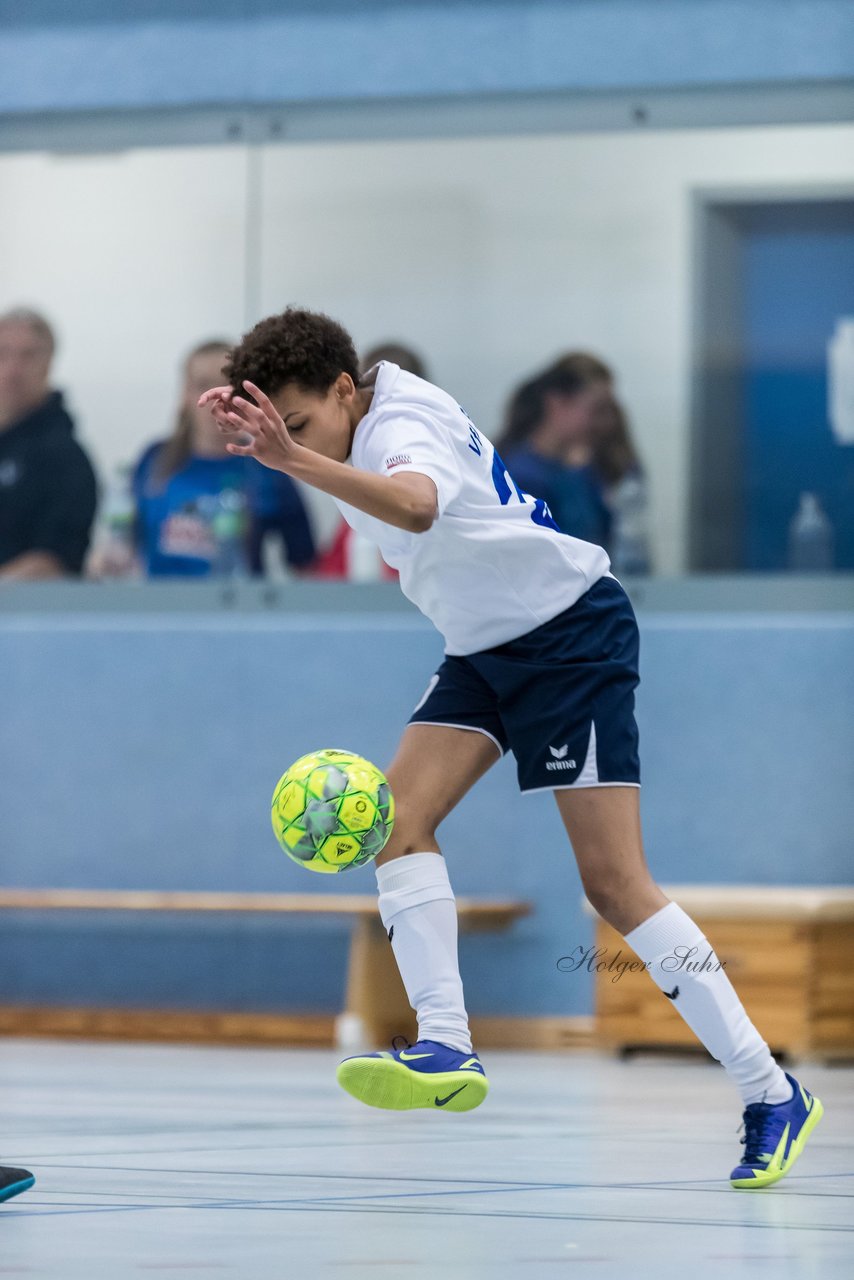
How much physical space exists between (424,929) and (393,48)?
219 inches

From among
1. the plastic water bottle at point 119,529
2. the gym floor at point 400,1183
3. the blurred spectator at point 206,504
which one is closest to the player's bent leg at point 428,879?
the gym floor at point 400,1183

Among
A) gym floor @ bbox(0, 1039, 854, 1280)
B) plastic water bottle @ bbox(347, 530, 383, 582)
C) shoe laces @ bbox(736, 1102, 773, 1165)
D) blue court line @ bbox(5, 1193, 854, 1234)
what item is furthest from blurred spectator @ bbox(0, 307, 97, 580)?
blue court line @ bbox(5, 1193, 854, 1234)

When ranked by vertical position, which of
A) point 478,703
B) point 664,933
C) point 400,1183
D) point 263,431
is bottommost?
point 400,1183

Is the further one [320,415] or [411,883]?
[411,883]

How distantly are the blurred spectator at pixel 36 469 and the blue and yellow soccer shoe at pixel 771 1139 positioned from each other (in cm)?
556

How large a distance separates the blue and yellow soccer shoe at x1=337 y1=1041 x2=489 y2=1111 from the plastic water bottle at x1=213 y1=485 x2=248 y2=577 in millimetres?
4922

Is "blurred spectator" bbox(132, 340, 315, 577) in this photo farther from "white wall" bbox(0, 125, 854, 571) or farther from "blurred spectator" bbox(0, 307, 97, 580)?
"blurred spectator" bbox(0, 307, 97, 580)

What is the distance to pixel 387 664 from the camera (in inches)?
331

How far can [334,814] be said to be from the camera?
4.00 metres

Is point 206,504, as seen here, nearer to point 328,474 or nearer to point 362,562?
point 362,562

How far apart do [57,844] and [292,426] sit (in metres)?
5.11

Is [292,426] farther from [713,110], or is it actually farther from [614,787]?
[713,110]

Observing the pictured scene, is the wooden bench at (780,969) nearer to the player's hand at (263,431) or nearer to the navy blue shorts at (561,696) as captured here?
the navy blue shorts at (561,696)

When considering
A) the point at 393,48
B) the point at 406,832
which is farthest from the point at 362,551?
the point at 406,832
